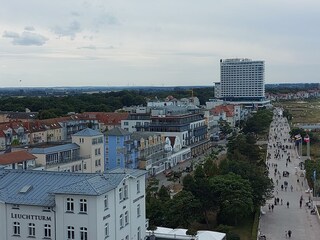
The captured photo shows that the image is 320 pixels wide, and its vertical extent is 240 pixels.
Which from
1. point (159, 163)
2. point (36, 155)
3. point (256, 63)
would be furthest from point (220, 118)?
point (256, 63)

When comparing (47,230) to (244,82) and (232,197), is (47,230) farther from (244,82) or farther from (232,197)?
(244,82)

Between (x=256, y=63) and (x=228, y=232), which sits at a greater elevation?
(x=256, y=63)

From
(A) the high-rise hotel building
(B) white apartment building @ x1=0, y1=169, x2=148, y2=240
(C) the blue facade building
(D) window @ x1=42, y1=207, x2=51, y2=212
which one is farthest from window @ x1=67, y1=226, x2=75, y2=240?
(A) the high-rise hotel building

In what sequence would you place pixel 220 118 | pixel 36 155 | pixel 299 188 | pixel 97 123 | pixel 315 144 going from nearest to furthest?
pixel 36 155, pixel 299 188, pixel 315 144, pixel 97 123, pixel 220 118

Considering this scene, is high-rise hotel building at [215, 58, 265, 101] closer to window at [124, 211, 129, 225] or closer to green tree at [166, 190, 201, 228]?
green tree at [166, 190, 201, 228]

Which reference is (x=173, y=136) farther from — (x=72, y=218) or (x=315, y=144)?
(x=72, y=218)

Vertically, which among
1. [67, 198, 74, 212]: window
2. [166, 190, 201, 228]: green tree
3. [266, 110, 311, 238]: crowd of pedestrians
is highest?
[67, 198, 74, 212]: window

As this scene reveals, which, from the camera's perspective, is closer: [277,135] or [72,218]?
[72,218]
